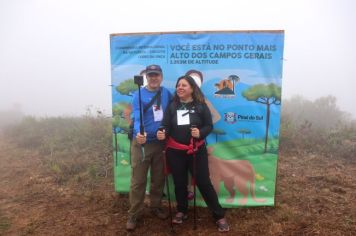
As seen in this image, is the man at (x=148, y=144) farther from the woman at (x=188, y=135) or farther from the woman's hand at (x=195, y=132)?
the woman's hand at (x=195, y=132)

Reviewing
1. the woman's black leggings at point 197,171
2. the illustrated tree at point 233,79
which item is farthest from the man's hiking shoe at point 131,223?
the illustrated tree at point 233,79

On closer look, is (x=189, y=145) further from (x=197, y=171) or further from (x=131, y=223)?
(x=131, y=223)

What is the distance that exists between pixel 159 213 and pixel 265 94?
7.77 ft

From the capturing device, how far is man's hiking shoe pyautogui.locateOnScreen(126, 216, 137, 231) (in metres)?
4.87

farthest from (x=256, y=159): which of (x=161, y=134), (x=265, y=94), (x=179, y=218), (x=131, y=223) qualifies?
(x=131, y=223)

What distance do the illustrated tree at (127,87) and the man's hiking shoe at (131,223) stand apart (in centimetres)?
185

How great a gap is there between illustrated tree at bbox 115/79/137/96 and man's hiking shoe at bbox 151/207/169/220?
5.95 feet

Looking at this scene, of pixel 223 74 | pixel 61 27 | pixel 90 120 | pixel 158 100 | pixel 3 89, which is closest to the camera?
pixel 158 100

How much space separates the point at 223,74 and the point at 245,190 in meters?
1.82

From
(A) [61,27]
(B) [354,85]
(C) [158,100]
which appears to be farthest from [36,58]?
(C) [158,100]

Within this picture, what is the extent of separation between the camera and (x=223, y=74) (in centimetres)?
505

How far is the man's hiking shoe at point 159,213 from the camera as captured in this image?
5.20 meters

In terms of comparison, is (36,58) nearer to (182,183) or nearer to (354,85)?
(354,85)

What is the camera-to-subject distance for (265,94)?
496cm
